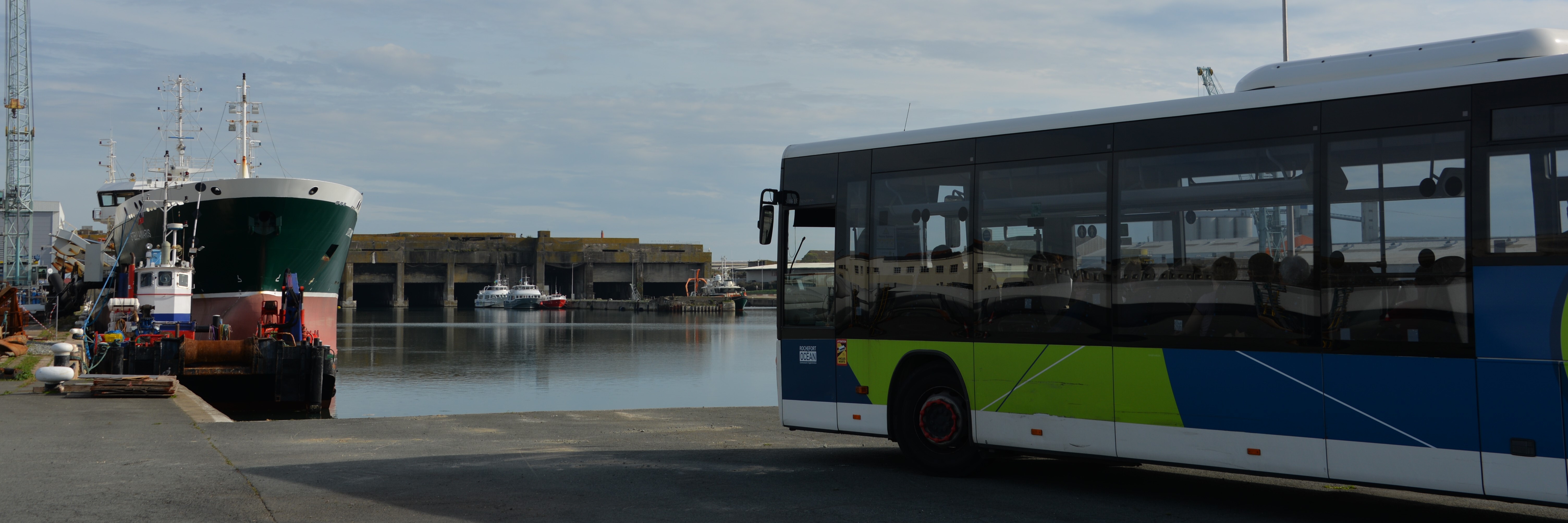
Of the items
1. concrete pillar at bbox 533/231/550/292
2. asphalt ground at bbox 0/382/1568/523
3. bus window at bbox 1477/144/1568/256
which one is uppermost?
concrete pillar at bbox 533/231/550/292

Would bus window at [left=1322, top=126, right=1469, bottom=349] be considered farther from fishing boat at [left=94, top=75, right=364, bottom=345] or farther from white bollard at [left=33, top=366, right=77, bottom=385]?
fishing boat at [left=94, top=75, right=364, bottom=345]

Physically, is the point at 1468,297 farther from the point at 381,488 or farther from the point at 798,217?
the point at 381,488

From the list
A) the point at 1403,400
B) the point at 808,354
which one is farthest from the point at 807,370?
the point at 1403,400

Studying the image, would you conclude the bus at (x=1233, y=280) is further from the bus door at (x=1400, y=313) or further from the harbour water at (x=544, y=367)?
the harbour water at (x=544, y=367)

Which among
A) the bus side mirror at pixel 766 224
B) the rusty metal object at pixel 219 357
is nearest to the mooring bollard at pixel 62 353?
the rusty metal object at pixel 219 357

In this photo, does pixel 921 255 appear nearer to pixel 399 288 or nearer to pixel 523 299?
pixel 523 299

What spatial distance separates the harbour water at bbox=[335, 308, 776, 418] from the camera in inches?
1127

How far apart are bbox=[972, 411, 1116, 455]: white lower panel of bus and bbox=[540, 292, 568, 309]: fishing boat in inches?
4244

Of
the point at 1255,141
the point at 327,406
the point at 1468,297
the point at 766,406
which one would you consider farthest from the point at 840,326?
the point at 327,406

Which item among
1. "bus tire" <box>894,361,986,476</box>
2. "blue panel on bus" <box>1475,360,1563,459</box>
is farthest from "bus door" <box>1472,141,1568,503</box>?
"bus tire" <box>894,361,986,476</box>

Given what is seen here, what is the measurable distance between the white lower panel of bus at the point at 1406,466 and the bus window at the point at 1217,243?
2.54 ft

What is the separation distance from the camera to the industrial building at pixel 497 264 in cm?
11156

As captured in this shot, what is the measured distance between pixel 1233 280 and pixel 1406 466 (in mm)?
1529

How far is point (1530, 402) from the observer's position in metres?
6.11
